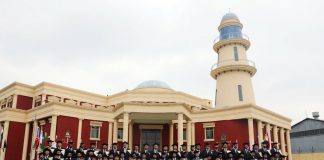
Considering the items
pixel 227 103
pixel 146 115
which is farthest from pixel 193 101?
pixel 146 115

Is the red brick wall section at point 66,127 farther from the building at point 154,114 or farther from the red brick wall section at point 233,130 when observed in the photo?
the red brick wall section at point 233,130

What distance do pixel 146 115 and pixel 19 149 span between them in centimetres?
1457

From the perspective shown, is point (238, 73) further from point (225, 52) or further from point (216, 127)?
point (216, 127)

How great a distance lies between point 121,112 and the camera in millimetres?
26969

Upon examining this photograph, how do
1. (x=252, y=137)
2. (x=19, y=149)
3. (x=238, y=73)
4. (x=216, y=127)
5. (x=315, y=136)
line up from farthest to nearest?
(x=315, y=136)
(x=238, y=73)
(x=19, y=149)
(x=216, y=127)
(x=252, y=137)

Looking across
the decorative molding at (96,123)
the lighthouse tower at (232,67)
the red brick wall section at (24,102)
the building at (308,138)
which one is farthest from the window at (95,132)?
the building at (308,138)

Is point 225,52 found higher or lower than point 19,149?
higher

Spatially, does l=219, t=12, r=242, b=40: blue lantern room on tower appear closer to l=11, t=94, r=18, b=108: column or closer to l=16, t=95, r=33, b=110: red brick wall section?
l=16, t=95, r=33, b=110: red brick wall section

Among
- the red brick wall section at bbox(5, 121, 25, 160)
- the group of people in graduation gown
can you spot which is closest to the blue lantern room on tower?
the group of people in graduation gown

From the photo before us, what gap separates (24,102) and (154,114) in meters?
17.0

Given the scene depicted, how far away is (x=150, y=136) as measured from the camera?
31766 millimetres

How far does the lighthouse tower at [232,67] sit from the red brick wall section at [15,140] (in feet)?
72.0

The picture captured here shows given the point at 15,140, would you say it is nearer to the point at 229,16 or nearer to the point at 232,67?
the point at 232,67

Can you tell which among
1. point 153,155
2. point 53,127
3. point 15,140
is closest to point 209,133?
point 53,127
